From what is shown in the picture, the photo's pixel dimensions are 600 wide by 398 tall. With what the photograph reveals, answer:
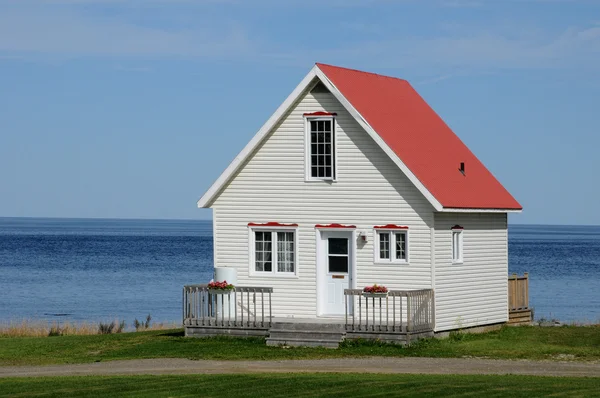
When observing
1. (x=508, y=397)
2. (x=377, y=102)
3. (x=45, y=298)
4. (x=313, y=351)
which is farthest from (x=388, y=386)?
(x=45, y=298)

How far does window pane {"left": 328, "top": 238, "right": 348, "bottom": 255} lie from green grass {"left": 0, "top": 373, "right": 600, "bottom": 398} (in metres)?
8.63

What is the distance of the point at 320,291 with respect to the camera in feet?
112

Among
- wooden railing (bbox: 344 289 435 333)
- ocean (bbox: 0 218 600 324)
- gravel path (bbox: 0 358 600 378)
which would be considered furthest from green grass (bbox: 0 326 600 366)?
ocean (bbox: 0 218 600 324)

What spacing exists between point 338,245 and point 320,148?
281 cm

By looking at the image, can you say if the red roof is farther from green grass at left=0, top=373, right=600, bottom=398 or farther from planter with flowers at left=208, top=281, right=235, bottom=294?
green grass at left=0, top=373, right=600, bottom=398

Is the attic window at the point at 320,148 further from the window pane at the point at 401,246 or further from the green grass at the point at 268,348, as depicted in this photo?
the green grass at the point at 268,348

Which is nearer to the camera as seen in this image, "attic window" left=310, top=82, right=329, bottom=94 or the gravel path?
the gravel path

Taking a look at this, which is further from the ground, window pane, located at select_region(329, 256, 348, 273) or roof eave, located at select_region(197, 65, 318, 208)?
roof eave, located at select_region(197, 65, 318, 208)

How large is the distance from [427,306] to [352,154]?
480cm

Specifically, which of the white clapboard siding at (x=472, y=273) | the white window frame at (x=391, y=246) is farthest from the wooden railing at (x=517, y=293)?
the white window frame at (x=391, y=246)

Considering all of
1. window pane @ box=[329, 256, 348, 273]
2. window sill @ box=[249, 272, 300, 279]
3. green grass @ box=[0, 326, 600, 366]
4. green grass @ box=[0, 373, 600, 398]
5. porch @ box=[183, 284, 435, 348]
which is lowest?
green grass @ box=[0, 373, 600, 398]

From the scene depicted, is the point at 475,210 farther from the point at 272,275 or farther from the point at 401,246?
the point at 272,275

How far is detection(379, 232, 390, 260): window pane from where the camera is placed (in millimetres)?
33438

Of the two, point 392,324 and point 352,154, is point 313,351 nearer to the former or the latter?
point 392,324
